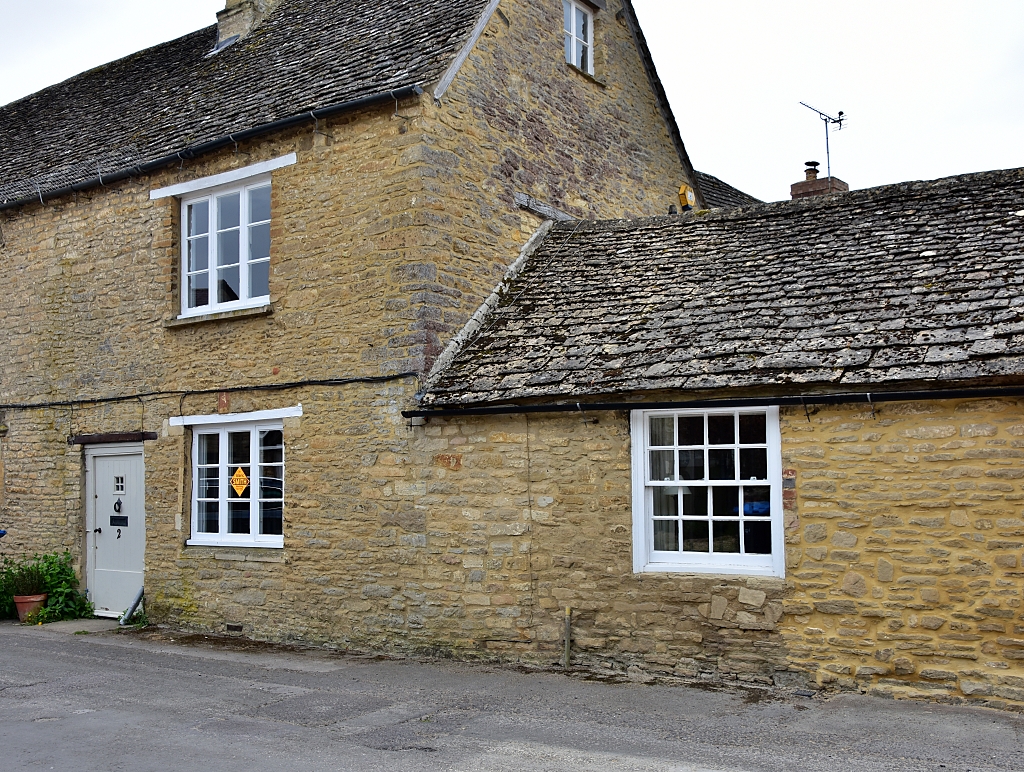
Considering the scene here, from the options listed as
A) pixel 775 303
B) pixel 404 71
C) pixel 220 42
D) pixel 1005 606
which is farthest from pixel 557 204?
pixel 1005 606

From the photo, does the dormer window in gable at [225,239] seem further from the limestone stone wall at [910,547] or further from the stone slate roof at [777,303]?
the limestone stone wall at [910,547]

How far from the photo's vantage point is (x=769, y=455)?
29.0ft

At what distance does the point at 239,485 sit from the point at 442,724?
5.32 m

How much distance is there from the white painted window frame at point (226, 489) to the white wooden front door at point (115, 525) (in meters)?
1.01

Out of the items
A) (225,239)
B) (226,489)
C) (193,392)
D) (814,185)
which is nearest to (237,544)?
(226,489)

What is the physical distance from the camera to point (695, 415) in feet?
30.5

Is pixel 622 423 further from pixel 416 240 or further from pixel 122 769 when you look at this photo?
pixel 122 769

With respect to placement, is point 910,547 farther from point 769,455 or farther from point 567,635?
point 567,635

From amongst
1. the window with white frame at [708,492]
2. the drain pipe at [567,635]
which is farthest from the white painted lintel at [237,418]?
the window with white frame at [708,492]

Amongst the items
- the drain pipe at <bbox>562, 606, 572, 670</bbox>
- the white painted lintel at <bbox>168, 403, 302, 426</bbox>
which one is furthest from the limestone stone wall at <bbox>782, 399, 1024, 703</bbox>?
the white painted lintel at <bbox>168, 403, 302, 426</bbox>

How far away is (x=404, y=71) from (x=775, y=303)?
4860 mm

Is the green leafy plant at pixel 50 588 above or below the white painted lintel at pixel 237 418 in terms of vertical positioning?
below

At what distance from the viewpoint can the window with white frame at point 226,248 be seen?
477 inches

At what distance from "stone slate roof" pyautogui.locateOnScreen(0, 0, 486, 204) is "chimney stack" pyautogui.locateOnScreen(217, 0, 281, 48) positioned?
0.24 m
